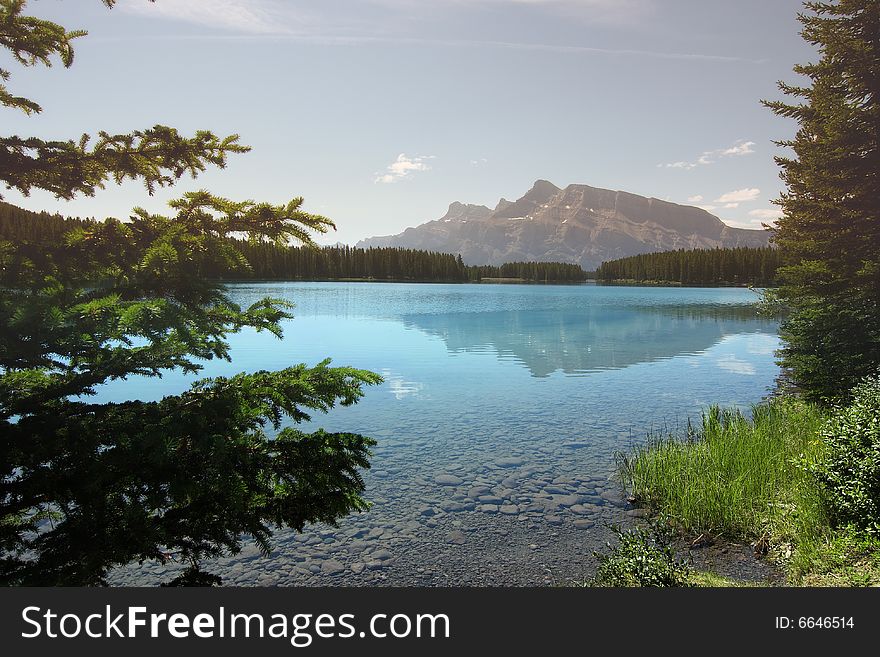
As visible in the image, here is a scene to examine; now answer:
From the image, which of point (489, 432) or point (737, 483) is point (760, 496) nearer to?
point (737, 483)

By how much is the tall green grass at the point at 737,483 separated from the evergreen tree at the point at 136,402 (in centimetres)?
834

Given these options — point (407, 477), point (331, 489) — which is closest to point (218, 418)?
point (331, 489)

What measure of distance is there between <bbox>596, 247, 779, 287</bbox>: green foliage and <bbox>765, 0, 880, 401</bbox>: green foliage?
13800 cm

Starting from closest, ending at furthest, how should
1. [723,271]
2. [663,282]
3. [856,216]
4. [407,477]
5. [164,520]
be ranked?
[164,520], [407,477], [856,216], [723,271], [663,282]

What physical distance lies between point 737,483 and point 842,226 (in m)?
14.6

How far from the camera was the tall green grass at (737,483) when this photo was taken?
9.45m

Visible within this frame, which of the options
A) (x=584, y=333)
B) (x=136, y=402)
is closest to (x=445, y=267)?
(x=584, y=333)

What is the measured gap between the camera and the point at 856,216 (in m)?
19.0

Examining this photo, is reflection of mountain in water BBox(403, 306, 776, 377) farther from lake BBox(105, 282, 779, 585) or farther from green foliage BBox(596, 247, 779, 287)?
green foliage BBox(596, 247, 779, 287)

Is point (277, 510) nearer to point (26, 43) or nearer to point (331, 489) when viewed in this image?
point (331, 489)

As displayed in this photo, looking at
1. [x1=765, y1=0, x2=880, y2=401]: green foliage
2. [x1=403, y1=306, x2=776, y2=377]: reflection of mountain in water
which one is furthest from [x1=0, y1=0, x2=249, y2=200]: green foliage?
[x1=403, y1=306, x2=776, y2=377]: reflection of mountain in water

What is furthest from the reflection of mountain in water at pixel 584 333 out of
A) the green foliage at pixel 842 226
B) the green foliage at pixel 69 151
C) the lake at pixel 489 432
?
the green foliage at pixel 69 151

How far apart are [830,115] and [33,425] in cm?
2572

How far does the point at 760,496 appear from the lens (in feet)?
34.6
